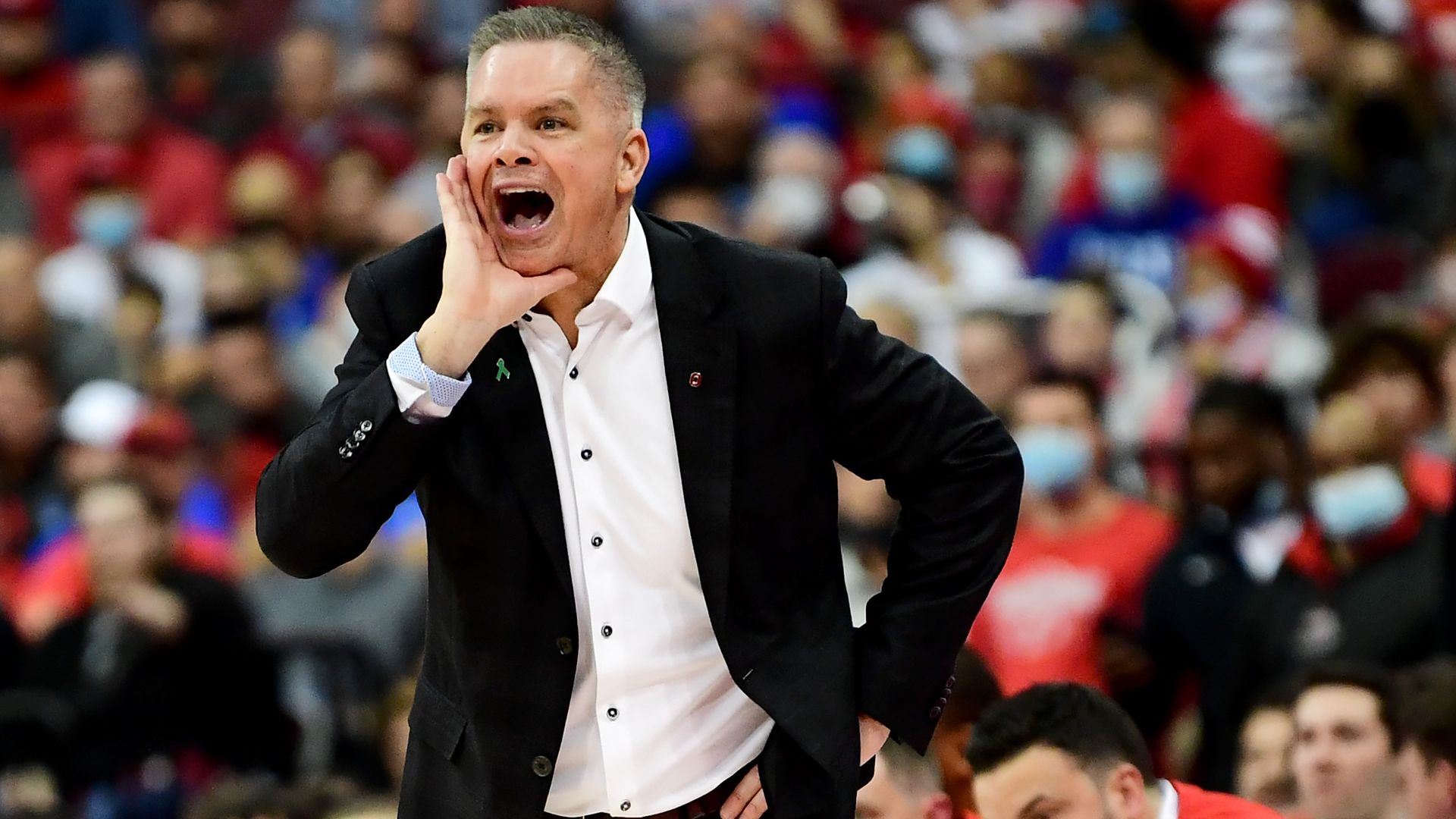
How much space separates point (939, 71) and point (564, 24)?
7.61 m

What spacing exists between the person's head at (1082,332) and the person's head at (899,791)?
3101mm

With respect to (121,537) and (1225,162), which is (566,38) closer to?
(121,537)

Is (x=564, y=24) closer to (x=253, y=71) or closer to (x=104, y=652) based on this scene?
(x=104, y=652)

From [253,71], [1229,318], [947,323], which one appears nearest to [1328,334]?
[1229,318]

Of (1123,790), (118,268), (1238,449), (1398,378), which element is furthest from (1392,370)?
(118,268)

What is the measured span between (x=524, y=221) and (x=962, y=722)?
88.4 inches

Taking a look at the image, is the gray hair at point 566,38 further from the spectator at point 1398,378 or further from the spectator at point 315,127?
the spectator at point 315,127

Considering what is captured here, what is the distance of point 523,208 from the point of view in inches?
115

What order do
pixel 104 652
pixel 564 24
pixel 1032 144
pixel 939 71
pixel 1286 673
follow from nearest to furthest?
pixel 564 24 < pixel 1286 673 < pixel 104 652 < pixel 1032 144 < pixel 939 71

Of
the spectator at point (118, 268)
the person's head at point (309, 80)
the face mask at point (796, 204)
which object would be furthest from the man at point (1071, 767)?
the person's head at point (309, 80)

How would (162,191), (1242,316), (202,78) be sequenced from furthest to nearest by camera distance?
(202,78) < (162,191) < (1242,316)

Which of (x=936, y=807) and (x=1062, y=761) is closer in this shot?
(x=1062, y=761)

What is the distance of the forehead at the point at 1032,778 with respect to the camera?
13.6 ft

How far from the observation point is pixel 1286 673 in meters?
5.82
